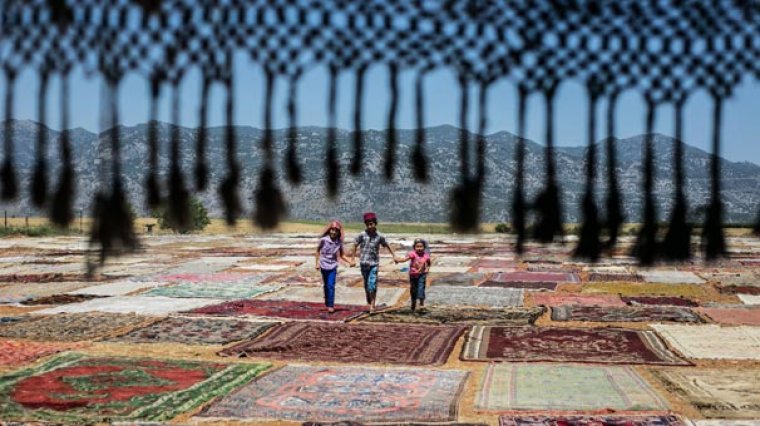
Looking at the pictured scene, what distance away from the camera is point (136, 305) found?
1103cm

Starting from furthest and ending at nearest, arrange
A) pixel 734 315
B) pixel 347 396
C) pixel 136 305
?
pixel 136 305 < pixel 734 315 < pixel 347 396

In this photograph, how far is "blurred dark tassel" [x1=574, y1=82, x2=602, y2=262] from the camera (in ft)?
3.90

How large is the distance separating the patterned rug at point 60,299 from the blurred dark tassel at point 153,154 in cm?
1098

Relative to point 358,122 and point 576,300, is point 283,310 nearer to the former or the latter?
point 576,300

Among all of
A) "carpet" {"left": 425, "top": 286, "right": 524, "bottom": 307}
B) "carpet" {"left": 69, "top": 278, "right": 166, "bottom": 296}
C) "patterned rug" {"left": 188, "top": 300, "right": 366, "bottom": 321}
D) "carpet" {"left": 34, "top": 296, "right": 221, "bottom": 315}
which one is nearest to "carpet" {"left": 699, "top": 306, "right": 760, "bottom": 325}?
"carpet" {"left": 425, "top": 286, "right": 524, "bottom": 307}

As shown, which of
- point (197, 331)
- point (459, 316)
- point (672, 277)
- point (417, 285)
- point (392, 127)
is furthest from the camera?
point (672, 277)

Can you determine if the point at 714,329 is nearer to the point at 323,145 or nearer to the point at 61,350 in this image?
the point at 61,350

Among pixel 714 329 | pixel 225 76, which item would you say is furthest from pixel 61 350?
pixel 225 76

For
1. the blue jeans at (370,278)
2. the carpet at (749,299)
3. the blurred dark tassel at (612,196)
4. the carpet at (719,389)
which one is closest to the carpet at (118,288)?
the blue jeans at (370,278)

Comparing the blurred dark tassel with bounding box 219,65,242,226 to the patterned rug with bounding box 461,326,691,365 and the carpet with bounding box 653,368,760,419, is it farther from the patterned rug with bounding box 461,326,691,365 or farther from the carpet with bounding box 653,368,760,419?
the patterned rug with bounding box 461,326,691,365

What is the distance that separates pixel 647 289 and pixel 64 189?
13506 mm

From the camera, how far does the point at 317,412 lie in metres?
5.56

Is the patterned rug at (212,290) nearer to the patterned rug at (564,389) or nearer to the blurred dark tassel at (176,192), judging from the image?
the patterned rug at (564,389)

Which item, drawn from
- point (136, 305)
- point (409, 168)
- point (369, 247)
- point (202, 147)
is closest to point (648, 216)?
point (409, 168)
